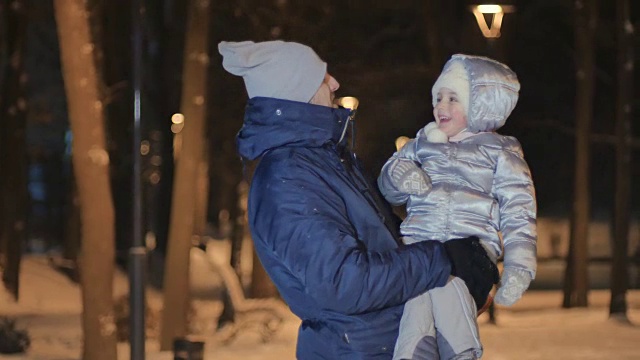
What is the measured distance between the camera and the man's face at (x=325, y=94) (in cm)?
368

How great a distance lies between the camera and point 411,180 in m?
3.77

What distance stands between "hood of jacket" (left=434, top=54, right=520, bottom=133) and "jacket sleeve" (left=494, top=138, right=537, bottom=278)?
122mm

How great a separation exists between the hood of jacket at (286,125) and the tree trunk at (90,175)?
35.0 ft

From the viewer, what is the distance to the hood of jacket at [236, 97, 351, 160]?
3.56 m

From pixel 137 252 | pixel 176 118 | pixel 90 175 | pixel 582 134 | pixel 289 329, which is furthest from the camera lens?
pixel 176 118

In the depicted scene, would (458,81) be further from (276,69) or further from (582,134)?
(582,134)

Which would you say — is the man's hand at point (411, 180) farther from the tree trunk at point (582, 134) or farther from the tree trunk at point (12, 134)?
the tree trunk at point (12, 134)

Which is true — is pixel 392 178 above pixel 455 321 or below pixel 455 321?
above

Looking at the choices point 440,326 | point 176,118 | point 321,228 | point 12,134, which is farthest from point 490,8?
point 176,118

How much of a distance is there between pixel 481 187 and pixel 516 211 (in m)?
0.13

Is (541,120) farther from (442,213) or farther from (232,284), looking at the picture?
(442,213)

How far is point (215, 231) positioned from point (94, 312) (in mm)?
48652

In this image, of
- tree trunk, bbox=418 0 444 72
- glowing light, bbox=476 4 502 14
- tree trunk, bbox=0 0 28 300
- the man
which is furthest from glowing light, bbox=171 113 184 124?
the man

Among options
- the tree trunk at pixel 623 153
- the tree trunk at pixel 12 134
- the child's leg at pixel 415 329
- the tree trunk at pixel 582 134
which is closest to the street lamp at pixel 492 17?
the tree trunk at pixel 623 153
